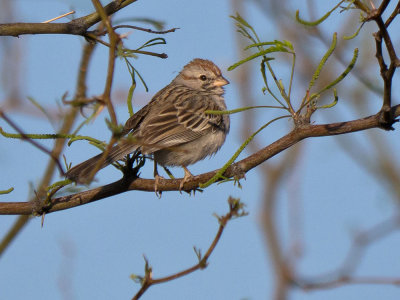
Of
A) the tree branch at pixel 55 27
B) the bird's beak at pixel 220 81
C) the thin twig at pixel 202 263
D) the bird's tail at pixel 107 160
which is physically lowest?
the thin twig at pixel 202 263

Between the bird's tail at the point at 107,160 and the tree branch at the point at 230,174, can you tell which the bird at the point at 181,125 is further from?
the tree branch at the point at 230,174

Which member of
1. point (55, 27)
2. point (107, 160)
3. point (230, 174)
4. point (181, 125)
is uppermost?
point (181, 125)

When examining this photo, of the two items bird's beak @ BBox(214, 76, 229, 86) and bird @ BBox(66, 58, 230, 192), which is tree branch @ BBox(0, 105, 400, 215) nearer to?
bird @ BBox(66, 58, 230, 192)

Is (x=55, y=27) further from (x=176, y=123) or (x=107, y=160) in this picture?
(x=176, y=123)

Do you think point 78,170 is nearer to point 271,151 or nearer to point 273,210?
point 271,151

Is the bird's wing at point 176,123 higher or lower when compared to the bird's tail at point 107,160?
higher

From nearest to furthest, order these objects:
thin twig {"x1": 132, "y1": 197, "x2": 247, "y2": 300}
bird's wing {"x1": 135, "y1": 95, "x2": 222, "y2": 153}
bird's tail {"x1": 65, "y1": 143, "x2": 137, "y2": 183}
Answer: thin twig {"x1": 132, "y1": 197, "x2": 247, "y2": 300} → bird's tail {"x1": 65, "y1": 143, "x2": 137, "y2": 183} → bird's wing {"x1": 135, "y1": 95, "x2": 222, "y2": 153}

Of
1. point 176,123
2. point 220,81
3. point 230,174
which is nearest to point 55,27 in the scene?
point 230,174

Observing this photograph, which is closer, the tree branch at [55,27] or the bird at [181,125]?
the tree branch at [55,27]

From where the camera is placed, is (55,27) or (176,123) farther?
(176,123)

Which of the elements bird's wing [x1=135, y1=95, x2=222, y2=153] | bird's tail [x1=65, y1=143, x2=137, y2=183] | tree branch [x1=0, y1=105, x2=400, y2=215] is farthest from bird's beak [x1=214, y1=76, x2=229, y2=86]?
tree branch [x1=0, y1=105, x2=400, y2=215]

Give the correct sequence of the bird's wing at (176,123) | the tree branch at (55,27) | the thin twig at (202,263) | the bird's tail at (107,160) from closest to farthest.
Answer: the thin twig at (202,263) < the tree branch at (55,27) < the bird's tail at (107,160) < the bird's wing at (176,123)

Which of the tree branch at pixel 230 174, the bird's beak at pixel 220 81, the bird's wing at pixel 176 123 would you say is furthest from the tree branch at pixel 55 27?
the bird's beak at pixel 220 81

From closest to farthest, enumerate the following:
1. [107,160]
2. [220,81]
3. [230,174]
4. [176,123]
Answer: [230,174]
[107,160]
[176,123]
[220,81]
